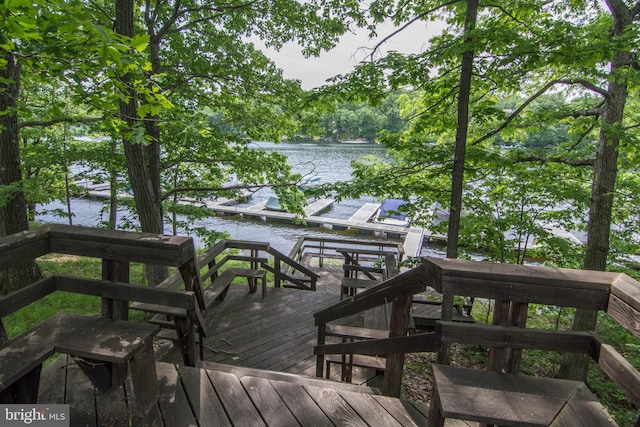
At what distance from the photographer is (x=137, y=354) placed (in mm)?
1754

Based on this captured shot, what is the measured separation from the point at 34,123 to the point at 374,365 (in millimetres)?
6588

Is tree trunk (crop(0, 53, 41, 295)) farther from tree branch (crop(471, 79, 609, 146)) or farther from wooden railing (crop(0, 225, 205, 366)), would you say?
tree branch (crop(471, 79, 609, 146))

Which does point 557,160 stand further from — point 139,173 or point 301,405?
point 139,173

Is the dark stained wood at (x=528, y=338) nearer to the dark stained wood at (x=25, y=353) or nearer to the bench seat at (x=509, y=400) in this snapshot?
the bench seat at (x=509, y=400)

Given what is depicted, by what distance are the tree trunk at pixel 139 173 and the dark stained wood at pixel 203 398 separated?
3.41m

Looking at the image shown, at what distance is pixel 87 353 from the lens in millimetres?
1656

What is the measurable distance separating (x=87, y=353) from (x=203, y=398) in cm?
65

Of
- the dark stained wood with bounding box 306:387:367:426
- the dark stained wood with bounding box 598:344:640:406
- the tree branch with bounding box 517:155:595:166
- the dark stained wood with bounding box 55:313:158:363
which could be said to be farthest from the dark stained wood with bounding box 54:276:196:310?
the tree branch with bounding box 517:155:595:166

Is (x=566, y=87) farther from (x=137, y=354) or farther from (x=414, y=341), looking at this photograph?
(x=137, y=354)

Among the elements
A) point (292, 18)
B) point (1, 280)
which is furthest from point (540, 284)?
point (1, 280)

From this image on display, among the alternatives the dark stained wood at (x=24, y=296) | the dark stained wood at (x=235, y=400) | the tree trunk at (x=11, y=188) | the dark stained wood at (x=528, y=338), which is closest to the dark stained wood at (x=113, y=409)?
the dark stained wood at (x=235, y=400)

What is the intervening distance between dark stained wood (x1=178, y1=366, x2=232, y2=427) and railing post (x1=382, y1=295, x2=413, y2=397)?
96cm

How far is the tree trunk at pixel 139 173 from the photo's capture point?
164 inches

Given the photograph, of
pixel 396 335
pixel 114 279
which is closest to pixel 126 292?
pixel 114 279
